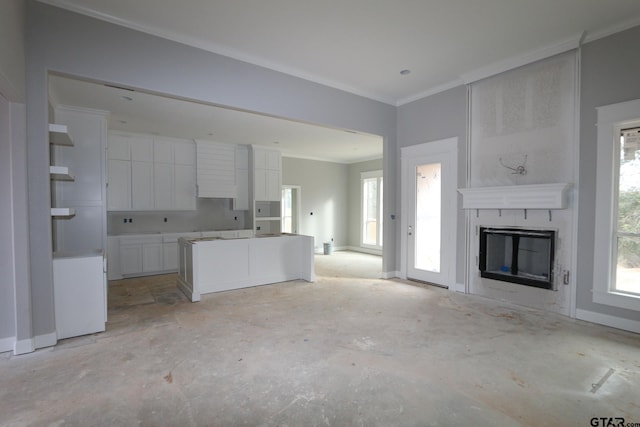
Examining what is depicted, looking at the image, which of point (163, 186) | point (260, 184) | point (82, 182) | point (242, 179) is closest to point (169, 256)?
point (163, 186)

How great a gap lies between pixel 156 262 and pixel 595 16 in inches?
284

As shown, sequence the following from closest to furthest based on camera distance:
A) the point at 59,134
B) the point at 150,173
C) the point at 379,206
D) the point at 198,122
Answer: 1. the point at 59,134
2. the point at 198,122
3. the point at 150,173
4. the point at 379,206

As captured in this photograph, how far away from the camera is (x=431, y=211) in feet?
16.6

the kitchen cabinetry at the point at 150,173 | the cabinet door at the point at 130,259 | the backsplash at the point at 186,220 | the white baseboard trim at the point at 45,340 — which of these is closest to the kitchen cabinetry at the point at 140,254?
the cabinet door at the point at 130,259

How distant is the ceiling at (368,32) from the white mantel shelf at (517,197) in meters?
1.58

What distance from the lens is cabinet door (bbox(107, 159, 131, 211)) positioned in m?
5.93

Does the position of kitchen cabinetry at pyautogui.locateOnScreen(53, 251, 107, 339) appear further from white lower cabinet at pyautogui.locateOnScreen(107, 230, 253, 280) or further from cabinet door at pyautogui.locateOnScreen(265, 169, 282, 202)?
cabinet door at pyautogui.locateOnScreen(265, 169, 282, 202)

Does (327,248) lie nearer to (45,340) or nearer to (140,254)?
(140,254)

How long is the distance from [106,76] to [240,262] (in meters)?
2.91

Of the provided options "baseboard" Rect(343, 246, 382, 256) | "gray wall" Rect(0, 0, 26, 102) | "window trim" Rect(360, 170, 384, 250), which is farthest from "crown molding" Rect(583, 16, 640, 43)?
"baseboard" Rect(343, 246, 382, 256)

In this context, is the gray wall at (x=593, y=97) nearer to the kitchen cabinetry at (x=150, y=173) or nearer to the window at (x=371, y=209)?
the window at (x=371, y=209)

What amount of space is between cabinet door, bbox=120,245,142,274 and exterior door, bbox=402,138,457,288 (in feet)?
16.2

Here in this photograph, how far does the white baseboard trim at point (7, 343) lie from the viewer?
2719mm

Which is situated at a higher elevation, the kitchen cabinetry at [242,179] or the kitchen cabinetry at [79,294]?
the kitchen cabinetry at [242,179]
